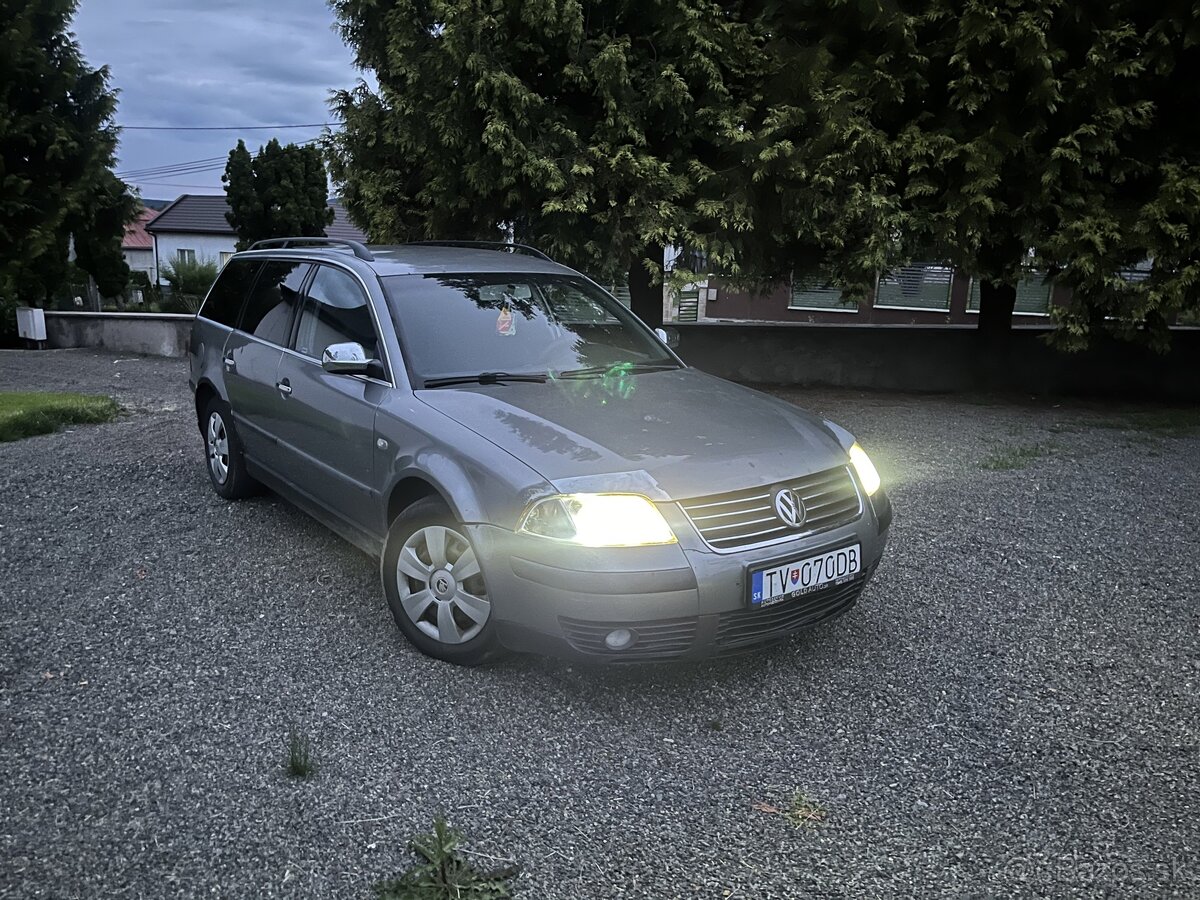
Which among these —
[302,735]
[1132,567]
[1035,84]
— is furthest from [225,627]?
[1035,84]

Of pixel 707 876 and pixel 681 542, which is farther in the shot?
pixel 681 542

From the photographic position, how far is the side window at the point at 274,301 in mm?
5230

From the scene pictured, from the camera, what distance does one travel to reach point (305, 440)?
4785mm

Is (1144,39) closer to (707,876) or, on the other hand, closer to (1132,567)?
(1132,567)

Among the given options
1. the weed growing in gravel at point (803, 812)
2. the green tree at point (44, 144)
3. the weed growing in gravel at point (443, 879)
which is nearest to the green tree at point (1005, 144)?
the weed growing in gravel at point (803, 812)

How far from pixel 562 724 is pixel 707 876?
945mm

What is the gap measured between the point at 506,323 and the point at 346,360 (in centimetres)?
82

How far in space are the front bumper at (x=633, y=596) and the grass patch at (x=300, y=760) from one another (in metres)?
0.79

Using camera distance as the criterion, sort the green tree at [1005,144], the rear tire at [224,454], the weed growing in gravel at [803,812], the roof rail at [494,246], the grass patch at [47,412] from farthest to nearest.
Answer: the green tree at [1005,144]
the grass patch at [47,412]
the rear tire at [224,454]
the roof rail at [494,246]
the weed growing in gravel at [803,812]

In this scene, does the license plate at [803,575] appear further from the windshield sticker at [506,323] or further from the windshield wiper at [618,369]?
the windshield sticker at [506,323]

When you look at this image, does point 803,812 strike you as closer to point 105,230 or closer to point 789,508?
point 789,508

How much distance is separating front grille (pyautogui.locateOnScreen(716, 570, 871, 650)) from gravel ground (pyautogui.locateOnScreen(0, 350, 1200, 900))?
30 cm

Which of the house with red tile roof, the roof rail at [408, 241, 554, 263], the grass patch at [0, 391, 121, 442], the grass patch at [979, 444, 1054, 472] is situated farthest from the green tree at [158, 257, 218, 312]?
the grass patch at [979, 444, 1054, 472]

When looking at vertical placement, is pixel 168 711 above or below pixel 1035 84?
below
